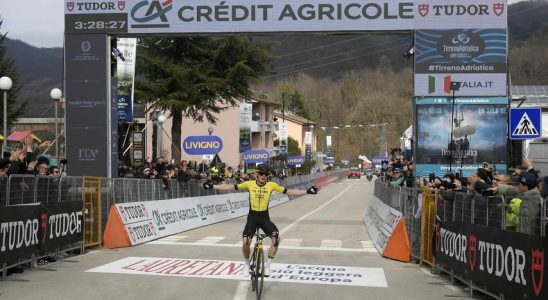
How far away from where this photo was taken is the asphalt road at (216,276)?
9.91m

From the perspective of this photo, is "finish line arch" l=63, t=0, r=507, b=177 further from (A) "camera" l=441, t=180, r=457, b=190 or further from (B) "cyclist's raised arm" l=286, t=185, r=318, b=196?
(B) "cyclist's raised arm" l=286, t=185, r=318, b=196

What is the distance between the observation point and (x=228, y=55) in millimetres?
35000

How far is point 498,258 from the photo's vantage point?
8.76m

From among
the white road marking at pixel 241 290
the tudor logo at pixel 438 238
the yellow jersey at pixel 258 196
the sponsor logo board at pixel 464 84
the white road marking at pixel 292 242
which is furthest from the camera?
the sponsor logo board at pixel 464 84

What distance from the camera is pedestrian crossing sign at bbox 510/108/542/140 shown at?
14.4 meters

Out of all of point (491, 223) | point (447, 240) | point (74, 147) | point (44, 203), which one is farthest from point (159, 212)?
point (491, 223)

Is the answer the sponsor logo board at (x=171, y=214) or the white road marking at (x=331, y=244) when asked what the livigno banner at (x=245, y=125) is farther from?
the white road marking at (x=331, y=244)

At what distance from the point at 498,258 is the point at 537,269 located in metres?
1.30

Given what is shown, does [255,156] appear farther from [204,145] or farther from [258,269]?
[258,269]

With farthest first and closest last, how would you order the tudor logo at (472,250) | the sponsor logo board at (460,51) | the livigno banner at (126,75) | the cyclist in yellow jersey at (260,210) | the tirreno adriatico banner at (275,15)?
1. the livigno banner at (126,75)
2. the tirreno adriatico banner at (275,15)
3. the sponsor logo board at (460,51)
4. the cyclist in yellow jersey at (260,210)
5. the tudor logo at (472,250)

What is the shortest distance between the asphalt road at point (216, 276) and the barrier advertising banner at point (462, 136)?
4620mm

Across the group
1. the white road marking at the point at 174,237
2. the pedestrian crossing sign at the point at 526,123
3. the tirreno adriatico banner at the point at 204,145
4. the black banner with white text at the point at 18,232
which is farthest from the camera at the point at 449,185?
the tirreno adriatico banner at the point at 204,145

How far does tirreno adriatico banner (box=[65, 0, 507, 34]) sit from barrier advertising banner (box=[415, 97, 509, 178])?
259 centimetres

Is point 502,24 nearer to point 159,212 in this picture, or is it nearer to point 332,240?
point 332,240
